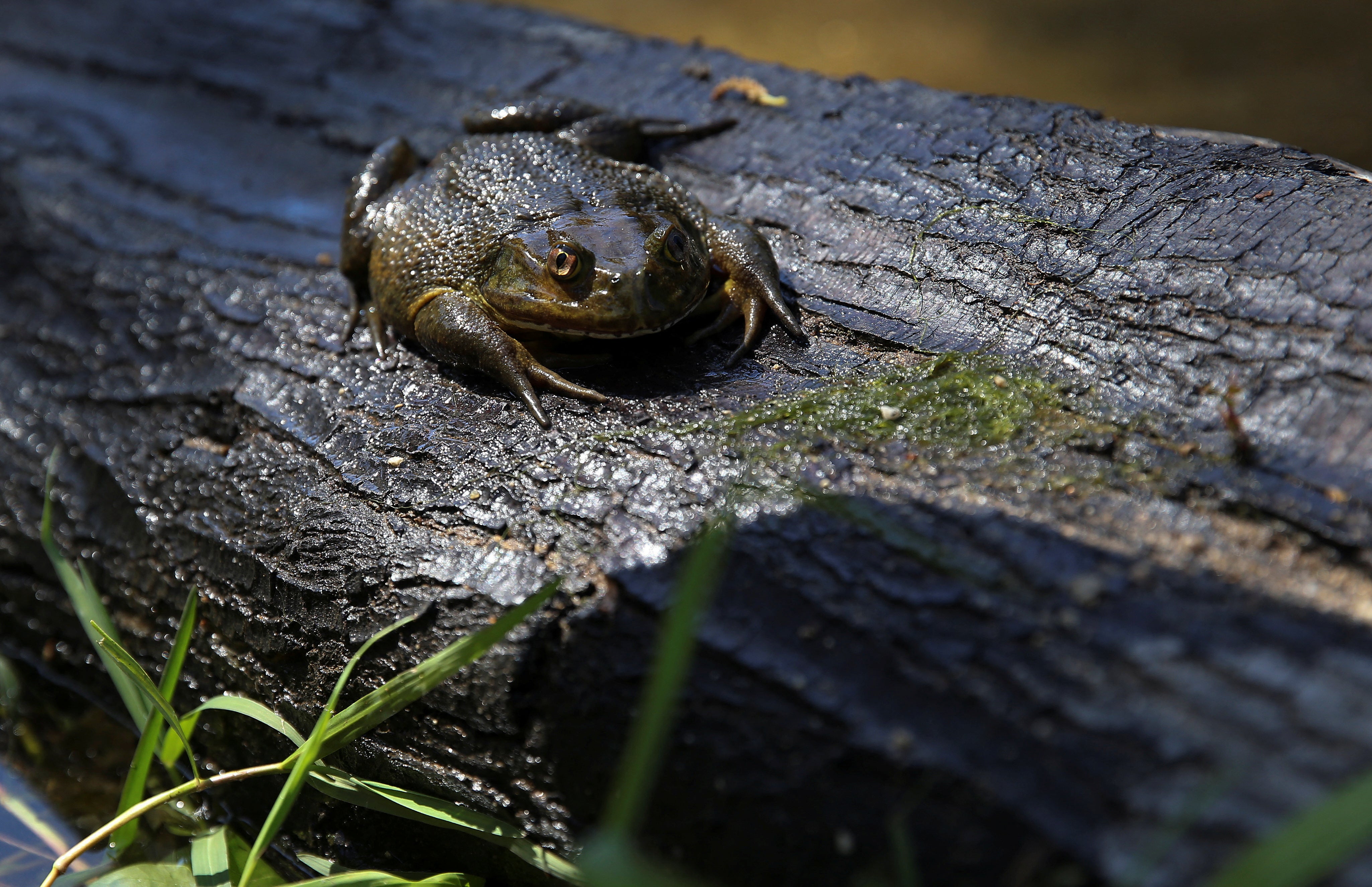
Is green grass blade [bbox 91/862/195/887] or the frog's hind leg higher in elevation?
the frog's hind leg

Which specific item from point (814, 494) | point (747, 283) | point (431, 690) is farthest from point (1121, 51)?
point (431, 690)

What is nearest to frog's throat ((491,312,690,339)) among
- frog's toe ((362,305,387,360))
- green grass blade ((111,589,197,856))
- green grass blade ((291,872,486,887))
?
frog's toe ((362,305,387,360))

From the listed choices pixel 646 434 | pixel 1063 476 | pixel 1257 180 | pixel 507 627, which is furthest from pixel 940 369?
pixel 507 627

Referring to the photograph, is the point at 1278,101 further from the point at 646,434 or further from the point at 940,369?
the point at 646,434

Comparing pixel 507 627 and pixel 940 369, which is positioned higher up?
pixel 940 369

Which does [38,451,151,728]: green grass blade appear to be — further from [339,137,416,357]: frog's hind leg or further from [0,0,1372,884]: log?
[339,137,416,357]: frog's hind leg

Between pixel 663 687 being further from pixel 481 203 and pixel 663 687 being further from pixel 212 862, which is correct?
pixel 481 203
